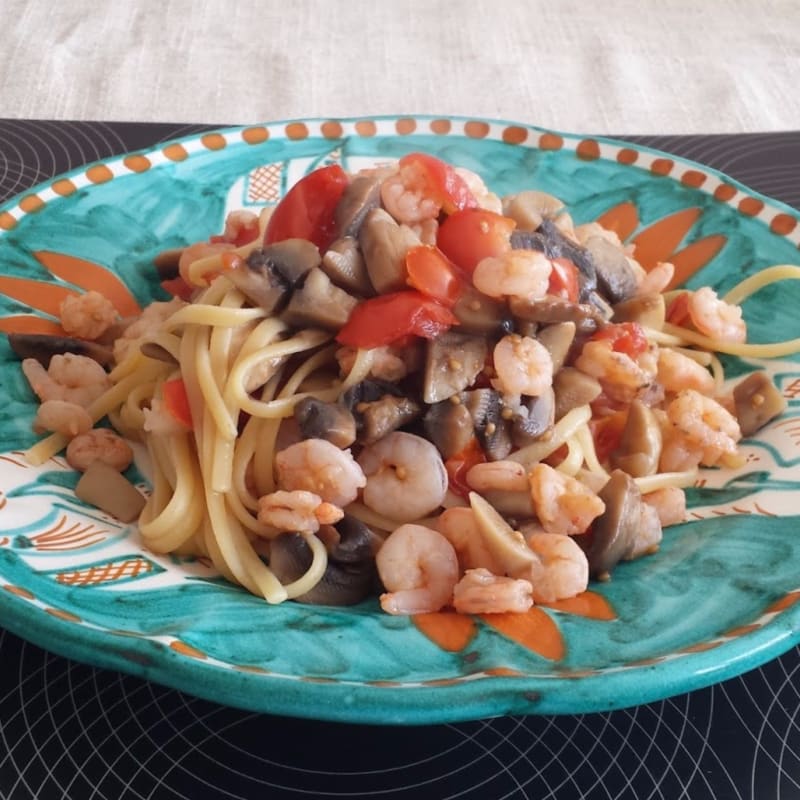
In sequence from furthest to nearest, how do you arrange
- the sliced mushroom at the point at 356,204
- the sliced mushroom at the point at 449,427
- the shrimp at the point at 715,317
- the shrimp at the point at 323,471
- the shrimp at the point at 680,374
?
the shrimp at the point at 715,317, the shrimp at the point at 680,374, the sliced mushroom at the point at 356,204, the sliced mushroom at the point at 449,427, the shrimp at the point at 323,471

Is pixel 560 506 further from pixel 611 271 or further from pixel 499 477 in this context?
pixel 611 271

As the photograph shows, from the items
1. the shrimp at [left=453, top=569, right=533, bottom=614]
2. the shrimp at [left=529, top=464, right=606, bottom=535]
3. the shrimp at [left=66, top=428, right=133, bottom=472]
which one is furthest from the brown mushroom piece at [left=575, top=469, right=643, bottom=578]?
the shrimp at [left=66, top=428, right=133, bottom=472]

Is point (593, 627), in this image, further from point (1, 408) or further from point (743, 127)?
point (743, 127)

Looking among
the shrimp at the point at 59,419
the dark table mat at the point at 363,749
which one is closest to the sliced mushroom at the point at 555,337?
the dark table mat at the point at 363,749

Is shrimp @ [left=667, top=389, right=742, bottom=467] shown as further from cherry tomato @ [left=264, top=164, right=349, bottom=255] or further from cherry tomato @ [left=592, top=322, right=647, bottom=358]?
cherry tomato @ [left=264, top=164, right=349, bottom=255]

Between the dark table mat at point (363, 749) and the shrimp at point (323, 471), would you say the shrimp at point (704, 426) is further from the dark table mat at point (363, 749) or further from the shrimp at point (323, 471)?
the shrimp at point (323, 471)

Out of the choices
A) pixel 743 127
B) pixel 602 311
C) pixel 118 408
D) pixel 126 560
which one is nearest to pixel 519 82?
pixel 743 127
